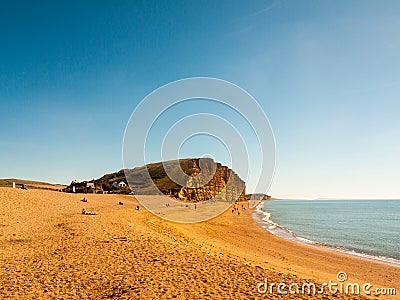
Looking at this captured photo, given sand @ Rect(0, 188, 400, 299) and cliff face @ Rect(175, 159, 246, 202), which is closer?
sand @ Rect(0, 188, 400, 299)

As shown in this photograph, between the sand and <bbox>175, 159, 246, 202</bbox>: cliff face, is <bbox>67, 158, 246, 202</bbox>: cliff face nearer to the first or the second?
<bbox>175, 159, 246, 202</bbox>: cliff face

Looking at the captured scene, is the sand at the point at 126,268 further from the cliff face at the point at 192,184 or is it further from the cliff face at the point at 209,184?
the cliff face at the point at 209,184

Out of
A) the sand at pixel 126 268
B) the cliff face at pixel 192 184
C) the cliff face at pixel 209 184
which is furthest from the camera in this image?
the cliff face at pixel 209 184

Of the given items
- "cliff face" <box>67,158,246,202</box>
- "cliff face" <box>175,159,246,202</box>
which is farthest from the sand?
"cliff face" <box>175,159,246,202</box>

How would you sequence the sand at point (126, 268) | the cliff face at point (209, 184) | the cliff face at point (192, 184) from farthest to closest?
the cliff face at point (209, 184) → the cliff face at point (192, 184) → the sand at point (126, 268)

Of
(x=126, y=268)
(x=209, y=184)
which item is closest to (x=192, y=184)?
(x=209, y=184)

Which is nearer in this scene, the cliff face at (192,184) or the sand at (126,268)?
the sand at (126,268)

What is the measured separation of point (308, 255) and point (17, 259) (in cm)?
1975

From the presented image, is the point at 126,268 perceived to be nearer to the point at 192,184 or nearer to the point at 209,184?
the point at 192,184

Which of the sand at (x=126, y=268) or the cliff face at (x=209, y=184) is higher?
the cliff face at (x=209, y=184)

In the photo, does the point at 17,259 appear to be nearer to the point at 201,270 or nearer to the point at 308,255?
the point at 201,270

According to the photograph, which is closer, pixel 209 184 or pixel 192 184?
pixel 192 184

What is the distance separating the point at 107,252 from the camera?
1412 centimetres

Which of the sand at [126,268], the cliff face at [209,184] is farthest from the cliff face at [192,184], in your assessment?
the sand at [126,268]
